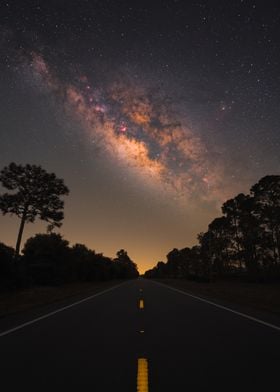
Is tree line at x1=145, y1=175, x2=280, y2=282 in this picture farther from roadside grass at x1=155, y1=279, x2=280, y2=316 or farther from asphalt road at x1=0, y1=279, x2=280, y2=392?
asphalt road at x1=0, y1=279, x2=280, y2=392

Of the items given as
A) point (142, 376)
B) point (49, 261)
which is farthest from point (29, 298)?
point (49, 261)

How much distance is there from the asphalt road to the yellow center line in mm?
64

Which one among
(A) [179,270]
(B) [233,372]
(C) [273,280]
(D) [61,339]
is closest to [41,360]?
(D) [61,339]

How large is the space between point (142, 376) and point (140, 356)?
1.15 m

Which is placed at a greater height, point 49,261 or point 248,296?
point 49,261

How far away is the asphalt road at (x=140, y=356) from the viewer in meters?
4.38

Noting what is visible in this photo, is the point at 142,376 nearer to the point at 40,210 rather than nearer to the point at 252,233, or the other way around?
the point at 40,210

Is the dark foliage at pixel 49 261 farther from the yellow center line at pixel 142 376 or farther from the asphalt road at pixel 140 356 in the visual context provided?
the yellow center line at pixel 142 376

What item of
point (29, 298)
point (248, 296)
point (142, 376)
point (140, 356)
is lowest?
point (142, 376)

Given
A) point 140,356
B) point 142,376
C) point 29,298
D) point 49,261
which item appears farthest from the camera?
point 49,261

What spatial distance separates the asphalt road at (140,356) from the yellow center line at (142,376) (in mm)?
64

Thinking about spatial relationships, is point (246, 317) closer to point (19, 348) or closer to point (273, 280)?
point (19, 348)

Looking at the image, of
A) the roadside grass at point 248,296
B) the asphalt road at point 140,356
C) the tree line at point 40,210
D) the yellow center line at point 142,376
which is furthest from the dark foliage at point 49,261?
the yellow center line at point 142,376

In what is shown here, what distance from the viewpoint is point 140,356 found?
18.9 ft
